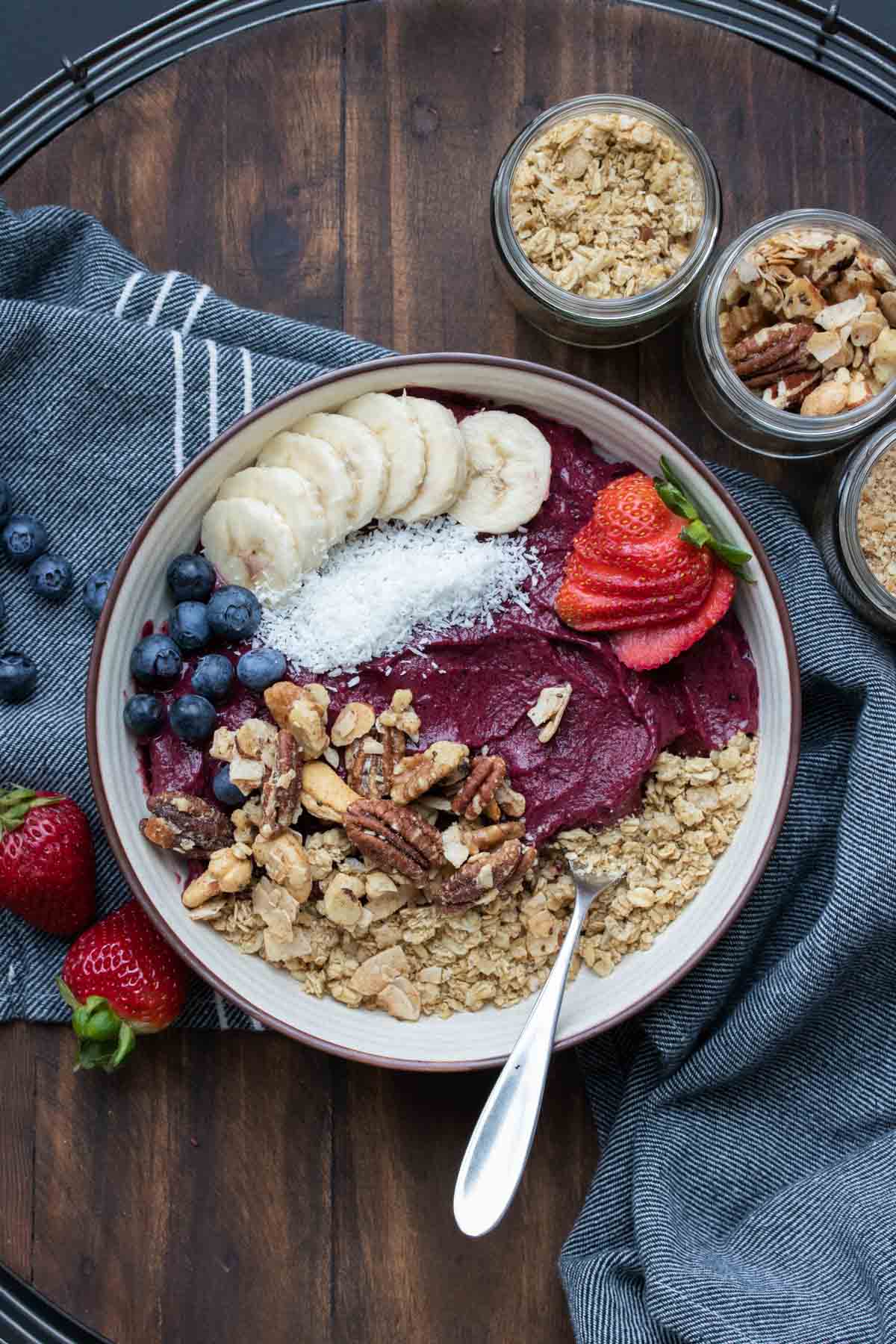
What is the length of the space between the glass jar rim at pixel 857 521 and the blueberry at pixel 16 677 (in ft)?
4.88

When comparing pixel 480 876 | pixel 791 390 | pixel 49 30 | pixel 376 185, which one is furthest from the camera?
pixel 49 30

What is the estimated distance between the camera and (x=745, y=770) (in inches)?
84.9

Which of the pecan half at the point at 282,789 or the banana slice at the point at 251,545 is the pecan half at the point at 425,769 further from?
the banana slice at the point at 251,545

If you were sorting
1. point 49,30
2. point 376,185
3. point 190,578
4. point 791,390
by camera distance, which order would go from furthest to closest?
point 49,30, point 376,185, point 791,390, point 190,578

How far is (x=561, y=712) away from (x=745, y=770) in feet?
1.10

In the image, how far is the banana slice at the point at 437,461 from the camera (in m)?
2.12

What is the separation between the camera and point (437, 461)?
2121 millimetres

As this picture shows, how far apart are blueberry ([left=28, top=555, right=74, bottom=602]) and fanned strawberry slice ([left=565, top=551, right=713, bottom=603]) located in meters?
0.96

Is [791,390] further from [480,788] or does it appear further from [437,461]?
[480,788]

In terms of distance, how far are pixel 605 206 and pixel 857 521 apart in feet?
2.39

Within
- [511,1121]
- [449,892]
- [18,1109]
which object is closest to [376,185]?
[449,892]

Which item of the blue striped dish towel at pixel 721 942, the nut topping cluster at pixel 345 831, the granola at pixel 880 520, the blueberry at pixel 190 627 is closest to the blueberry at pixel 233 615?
the blueberry at pixel 190 627

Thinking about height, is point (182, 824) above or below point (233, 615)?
below

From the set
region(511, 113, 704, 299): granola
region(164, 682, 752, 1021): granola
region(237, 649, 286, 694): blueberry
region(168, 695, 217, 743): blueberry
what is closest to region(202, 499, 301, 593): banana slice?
region(237, 649, 286, 694): blueberry
